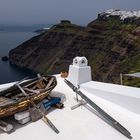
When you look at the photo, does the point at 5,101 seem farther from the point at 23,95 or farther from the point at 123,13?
the point at 123,13

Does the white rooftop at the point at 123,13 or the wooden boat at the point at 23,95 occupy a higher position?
the white rooftop at the point at 123,13

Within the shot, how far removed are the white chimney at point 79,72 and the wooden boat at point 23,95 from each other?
1036mm

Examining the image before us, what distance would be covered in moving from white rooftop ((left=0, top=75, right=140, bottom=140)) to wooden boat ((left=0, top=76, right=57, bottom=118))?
59 cm

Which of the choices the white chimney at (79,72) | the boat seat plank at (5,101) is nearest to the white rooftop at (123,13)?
the white chimney at (79,72)

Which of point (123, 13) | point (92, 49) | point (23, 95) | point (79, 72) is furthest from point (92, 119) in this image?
point (123, 13)

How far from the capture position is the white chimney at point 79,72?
1109 centimetres

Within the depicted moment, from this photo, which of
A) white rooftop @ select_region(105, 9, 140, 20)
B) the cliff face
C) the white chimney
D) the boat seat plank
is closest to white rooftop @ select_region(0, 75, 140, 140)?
the white chimney

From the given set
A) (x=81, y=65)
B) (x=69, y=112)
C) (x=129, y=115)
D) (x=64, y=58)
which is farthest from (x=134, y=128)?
(x=64, y=58)

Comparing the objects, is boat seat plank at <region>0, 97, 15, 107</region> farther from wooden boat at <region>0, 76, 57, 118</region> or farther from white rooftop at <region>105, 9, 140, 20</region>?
white rooftop at <region>105, 9, 140, 20</region>

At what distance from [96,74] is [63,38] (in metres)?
32.3

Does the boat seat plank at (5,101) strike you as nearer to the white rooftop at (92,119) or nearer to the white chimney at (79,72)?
the white rooftop at (92,119)

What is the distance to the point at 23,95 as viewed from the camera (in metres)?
9.34

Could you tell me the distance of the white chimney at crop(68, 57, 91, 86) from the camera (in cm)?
1109

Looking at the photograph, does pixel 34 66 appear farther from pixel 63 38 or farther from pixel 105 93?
pixel 105 93
